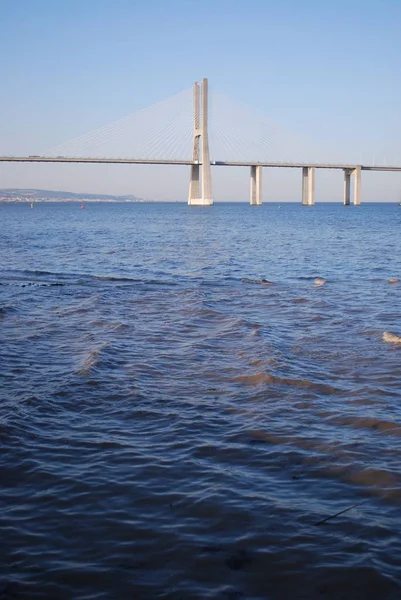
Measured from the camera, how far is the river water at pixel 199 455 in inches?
134

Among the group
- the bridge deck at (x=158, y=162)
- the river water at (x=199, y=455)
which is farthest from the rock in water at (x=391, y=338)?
the bridge deck at (x=158, y=162)

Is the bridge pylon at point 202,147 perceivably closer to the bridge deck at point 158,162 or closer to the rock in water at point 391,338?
the bridge deck at point 158,162

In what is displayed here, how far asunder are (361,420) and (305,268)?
15.1 meters

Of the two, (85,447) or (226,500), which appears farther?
(85,447)

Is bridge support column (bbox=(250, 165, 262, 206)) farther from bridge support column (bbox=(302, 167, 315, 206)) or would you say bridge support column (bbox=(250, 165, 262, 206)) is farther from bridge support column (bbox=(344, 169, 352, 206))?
bridge support column (bbox=(344, 169, 352, 206))

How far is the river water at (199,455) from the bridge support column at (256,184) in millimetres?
91015

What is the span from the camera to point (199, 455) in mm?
4875

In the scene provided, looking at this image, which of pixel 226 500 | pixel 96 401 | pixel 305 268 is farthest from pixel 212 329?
pixel 305 268

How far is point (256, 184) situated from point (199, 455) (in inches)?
3978

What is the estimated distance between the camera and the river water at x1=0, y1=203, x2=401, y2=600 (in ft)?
11.2

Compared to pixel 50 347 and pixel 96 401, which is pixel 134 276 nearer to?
pixel 50 347

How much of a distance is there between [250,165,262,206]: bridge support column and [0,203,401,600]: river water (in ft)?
299

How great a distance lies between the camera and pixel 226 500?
415cm

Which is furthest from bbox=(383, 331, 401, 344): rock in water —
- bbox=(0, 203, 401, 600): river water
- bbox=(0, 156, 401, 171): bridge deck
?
bbox=(0, 156, 401, 171): bridge deck
